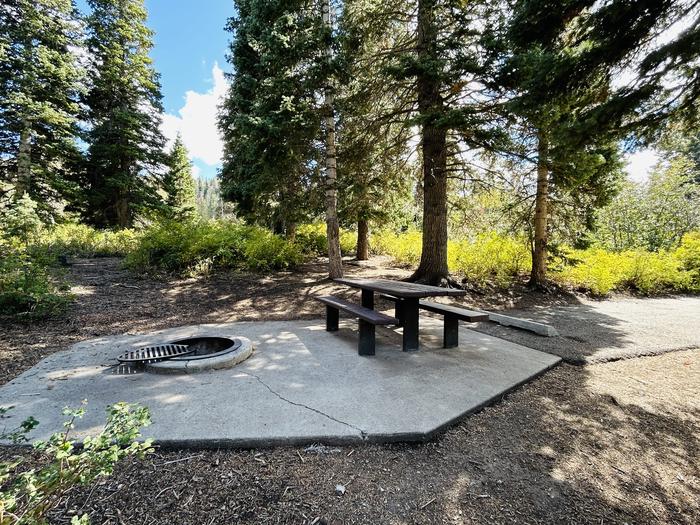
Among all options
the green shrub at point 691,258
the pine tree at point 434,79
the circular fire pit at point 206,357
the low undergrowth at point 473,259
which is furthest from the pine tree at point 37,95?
the green shrub at point 691,258

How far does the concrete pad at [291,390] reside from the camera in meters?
2.36

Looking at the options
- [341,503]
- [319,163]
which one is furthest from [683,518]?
[319,163]

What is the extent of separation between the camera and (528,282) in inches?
333

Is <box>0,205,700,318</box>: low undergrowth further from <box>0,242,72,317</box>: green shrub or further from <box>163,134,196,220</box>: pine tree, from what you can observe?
<box>163,134,196,220</box>: pine tree

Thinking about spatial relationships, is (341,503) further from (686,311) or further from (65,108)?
(65,108)

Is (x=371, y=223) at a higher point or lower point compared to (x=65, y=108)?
lower

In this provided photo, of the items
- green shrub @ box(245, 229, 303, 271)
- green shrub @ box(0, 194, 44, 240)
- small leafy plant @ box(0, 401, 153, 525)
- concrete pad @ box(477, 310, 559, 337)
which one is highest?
green shrub @ box(0, 194, 44, 240)

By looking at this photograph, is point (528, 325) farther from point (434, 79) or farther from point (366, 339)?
point (434, 79)

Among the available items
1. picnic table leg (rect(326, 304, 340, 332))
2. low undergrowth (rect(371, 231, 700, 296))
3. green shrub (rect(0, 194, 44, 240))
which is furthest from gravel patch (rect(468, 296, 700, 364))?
green shrub (rect(0, 194, 44, 240))

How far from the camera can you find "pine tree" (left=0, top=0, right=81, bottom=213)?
13.4 m

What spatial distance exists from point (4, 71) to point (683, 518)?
21.8m

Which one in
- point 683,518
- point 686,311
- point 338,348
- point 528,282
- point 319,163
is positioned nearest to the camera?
point 683,518

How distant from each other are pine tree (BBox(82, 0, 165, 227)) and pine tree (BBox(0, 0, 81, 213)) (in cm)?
168

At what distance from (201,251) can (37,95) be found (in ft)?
42.5
